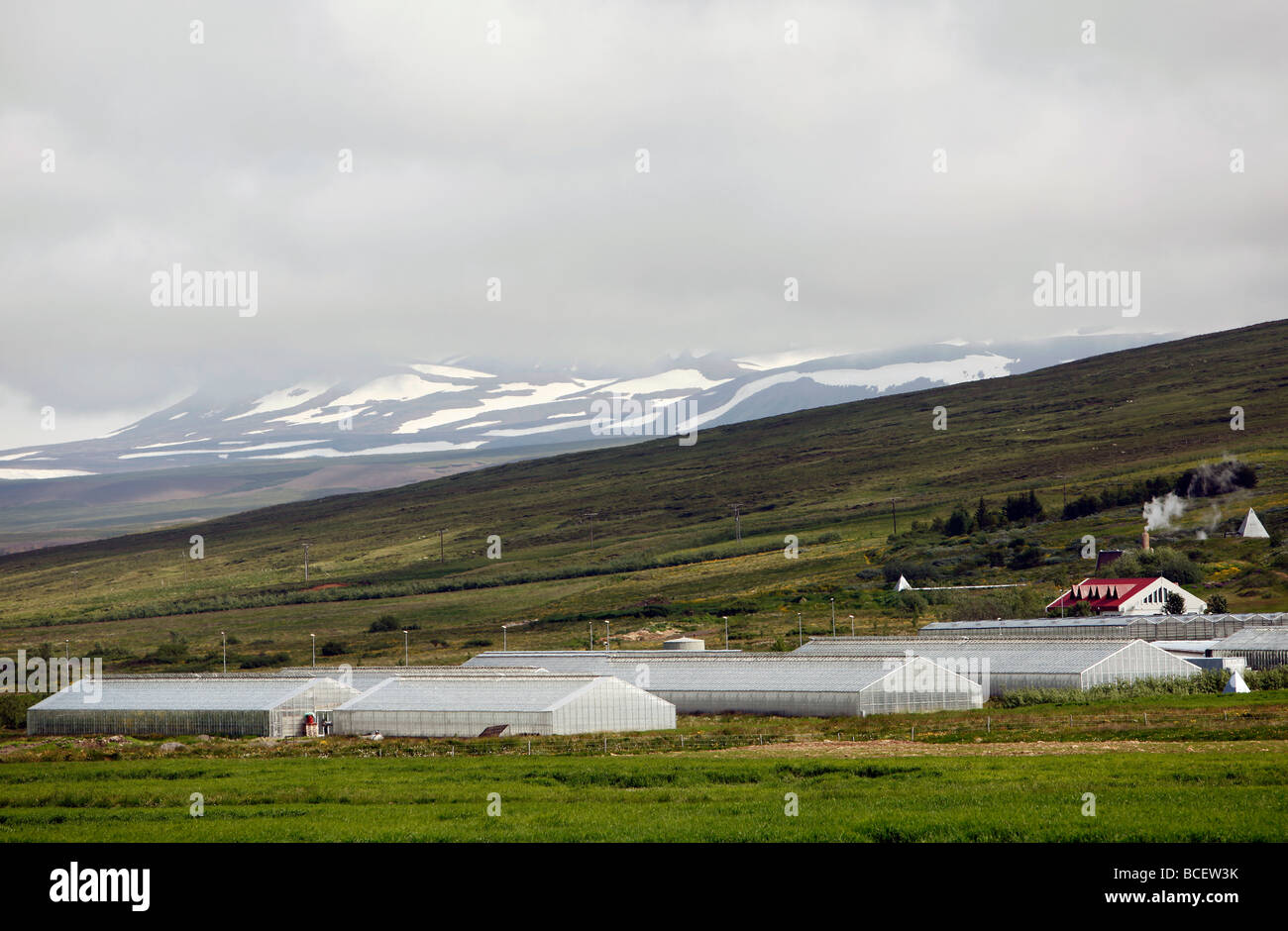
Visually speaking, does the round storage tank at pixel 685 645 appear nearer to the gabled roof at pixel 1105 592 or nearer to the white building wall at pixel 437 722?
the white building wall at pixel 437 722

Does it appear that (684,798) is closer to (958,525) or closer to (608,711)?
(608,711)

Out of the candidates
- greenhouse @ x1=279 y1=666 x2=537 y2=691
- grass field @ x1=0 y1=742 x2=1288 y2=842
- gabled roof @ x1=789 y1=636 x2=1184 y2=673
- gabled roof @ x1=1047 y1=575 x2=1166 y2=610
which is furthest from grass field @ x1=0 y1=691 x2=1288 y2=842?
gabled roof @ x1=1047 y1=575 x2=1166 y2=610

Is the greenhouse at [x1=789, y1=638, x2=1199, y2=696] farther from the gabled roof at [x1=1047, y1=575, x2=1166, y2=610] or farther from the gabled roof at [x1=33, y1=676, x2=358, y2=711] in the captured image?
the gabled roof at [x1=33, y1=676, x2=358, y2=711]

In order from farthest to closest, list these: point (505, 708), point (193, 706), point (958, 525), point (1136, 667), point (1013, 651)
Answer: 1. point (958, 525)
2. point (1013, 651)
3. point (1136, 667)
4. point (193, 706)
5. point (505, 708)

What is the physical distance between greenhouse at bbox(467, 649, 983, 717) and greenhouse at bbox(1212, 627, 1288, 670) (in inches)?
815

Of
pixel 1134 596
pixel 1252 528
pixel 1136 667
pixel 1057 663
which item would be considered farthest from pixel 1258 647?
pixel 1252 528

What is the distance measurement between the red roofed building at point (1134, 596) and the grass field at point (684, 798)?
224 ft

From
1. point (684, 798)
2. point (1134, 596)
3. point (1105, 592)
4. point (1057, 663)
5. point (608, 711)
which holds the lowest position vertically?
point (608, 711)

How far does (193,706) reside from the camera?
77.9 m

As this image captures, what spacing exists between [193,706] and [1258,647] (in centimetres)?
6736

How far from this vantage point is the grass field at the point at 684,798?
30.5 m

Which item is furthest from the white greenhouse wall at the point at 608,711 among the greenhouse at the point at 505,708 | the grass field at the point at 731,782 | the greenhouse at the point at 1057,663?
the greenhouse at the point at 1057,663

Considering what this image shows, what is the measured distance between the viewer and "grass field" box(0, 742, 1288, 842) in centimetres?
3047
